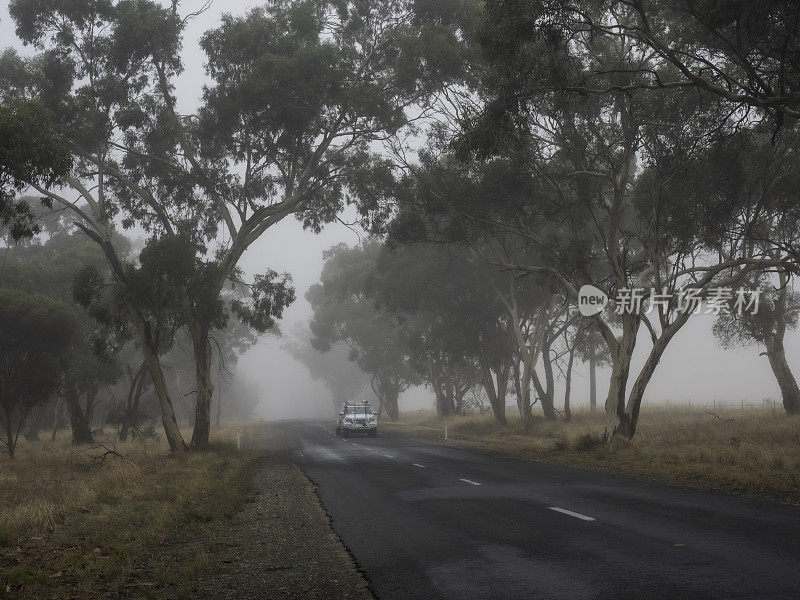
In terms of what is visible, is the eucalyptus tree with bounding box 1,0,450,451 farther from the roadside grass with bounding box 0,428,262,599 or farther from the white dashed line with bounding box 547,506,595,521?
the white dashed line with bounding box 547,506,595,521

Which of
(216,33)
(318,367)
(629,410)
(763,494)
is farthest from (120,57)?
(318,367)

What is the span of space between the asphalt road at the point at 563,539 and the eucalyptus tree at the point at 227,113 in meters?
14.4

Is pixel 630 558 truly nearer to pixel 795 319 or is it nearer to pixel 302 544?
pixel 302 544

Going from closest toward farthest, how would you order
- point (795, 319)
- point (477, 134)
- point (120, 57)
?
point (477, 134)
point (120, 57)
point (795, 319)

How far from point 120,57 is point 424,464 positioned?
16846mm

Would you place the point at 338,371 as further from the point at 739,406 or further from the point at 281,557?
the point at 281,557

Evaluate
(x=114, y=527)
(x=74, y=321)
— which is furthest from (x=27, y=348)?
(x=114, y=527)

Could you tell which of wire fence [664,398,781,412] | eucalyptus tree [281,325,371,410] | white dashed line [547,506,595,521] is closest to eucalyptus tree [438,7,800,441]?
white dashed line [547,506,595,521]

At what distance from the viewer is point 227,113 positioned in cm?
2712

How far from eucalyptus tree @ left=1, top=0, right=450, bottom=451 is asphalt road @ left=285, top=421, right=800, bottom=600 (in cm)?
1445

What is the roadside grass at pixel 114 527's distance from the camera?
775 centimetres

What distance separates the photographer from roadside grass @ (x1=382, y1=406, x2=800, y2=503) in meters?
15.2

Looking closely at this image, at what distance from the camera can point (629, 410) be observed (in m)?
24.3

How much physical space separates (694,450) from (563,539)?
13.8 meters
